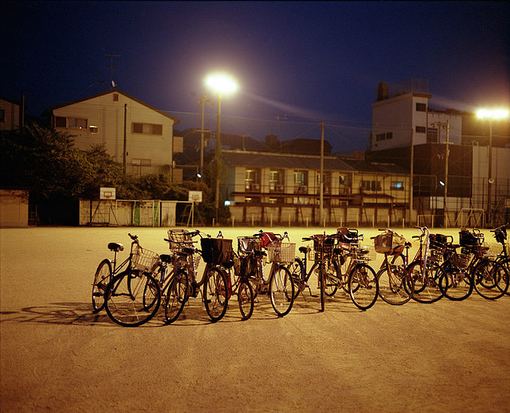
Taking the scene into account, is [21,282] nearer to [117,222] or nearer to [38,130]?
[117,222]

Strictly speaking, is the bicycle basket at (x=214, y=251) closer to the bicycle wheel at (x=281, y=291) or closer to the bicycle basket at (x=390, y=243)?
the bicycle wheel at (x=281, y=291)

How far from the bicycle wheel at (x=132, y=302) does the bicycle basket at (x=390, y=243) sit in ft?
12.0

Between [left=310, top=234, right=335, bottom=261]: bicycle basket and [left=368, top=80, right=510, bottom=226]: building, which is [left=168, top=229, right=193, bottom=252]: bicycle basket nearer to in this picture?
[left=310, top=234, right=335, bottom=261]: bicycle basket

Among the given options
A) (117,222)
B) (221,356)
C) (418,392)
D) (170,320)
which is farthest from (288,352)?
(117,222)

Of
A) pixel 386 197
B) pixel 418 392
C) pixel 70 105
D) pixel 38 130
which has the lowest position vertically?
pixel 418 392

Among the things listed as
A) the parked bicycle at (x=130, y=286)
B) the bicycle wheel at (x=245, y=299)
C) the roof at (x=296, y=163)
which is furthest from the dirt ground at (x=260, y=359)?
the roof at (x=296, y=163)

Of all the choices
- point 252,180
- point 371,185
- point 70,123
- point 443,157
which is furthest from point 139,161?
point 443,157

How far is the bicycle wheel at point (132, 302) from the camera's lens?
6113mm

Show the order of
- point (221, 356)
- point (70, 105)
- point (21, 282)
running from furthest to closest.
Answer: point (70, 105) < point (21, 282) < point (221, 356)

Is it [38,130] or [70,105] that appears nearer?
[38,130]

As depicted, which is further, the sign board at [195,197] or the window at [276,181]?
the window at [276,181]

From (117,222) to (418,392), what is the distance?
3091 centimetres

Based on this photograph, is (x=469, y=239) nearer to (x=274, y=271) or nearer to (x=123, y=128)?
(x=274, y=271)

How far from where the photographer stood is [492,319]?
272 inches
